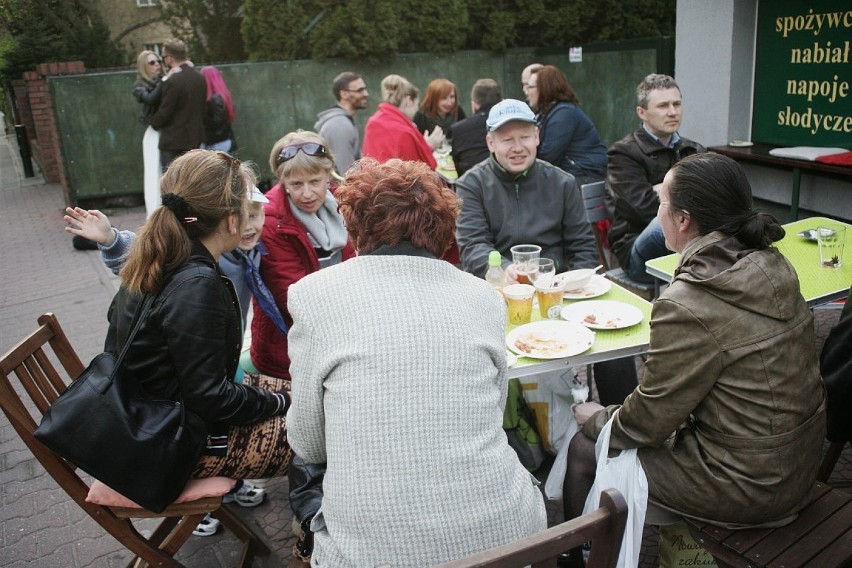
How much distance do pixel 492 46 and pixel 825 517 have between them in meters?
10.9

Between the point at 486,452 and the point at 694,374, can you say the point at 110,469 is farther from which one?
the point at 694,374

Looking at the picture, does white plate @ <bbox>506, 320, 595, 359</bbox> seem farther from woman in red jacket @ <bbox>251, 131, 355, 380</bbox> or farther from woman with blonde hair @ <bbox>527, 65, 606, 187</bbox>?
woman with blonde hair @ <bbox>527, 65, 606, 187</bbox>

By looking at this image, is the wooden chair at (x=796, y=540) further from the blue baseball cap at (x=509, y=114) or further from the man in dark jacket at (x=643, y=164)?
the man in dark jacket at (x=643, y=164)

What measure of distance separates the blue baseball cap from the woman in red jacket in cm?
85

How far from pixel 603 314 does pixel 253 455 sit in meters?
1.48

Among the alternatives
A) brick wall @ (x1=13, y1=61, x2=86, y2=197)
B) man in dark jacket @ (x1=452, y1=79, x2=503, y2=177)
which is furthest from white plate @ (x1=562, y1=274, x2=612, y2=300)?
brick wall @ (x1=13, y1=61, x2=86, y2=197)

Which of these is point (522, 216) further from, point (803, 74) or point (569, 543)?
point (803, 74)

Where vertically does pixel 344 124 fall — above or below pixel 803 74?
below

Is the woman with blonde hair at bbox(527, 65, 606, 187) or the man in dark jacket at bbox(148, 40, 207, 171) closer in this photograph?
the woman with blonde hair at bbox(527, 65, 606, 187)

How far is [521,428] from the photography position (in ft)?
11.1

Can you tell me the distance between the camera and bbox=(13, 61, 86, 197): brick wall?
974 cm

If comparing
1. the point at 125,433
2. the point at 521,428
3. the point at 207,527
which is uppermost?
the point at 125,433

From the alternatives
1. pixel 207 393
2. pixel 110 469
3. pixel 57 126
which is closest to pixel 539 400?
pixel 207 393

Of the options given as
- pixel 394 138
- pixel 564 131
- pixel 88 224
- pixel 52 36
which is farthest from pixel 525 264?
pixel 52 36
